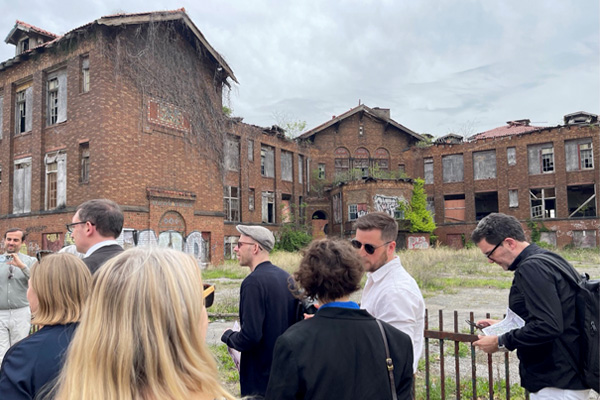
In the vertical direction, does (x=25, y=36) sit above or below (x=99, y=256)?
above

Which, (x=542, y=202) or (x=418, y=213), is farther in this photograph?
(x=542, y=202)

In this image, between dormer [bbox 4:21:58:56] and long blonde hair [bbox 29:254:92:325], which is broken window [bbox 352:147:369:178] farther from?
long blonde hair [bbox 29:254:92:325]

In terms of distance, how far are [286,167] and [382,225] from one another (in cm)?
3099

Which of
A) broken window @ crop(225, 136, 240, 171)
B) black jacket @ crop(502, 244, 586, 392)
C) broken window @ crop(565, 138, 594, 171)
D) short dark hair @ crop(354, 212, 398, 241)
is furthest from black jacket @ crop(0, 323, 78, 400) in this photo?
broken window @ crop(565, 138, 594, 171)

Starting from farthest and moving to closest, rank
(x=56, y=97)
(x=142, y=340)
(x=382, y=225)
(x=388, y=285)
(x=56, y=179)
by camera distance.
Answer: (x=56, y=97) → (x=56, y=179) → (x=382, y=225) → (x=388, y=285) → (x=142, y=340)

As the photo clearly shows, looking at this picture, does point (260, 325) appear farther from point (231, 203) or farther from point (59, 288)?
point (231, 203)

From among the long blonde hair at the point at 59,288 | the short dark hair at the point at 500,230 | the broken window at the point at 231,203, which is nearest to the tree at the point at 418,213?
the broken window at the point at 231,203

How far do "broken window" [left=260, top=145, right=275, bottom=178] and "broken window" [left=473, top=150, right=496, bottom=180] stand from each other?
16311 mm

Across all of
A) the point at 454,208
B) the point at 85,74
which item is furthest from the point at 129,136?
the point at 454,208

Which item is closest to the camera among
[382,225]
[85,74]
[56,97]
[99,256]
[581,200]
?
[382,225]

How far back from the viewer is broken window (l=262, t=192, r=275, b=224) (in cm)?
3161

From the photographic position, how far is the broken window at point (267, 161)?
3181 centimetres

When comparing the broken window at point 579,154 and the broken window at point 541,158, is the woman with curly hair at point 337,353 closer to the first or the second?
the broken window at point 541,158

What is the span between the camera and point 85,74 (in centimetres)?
1780
